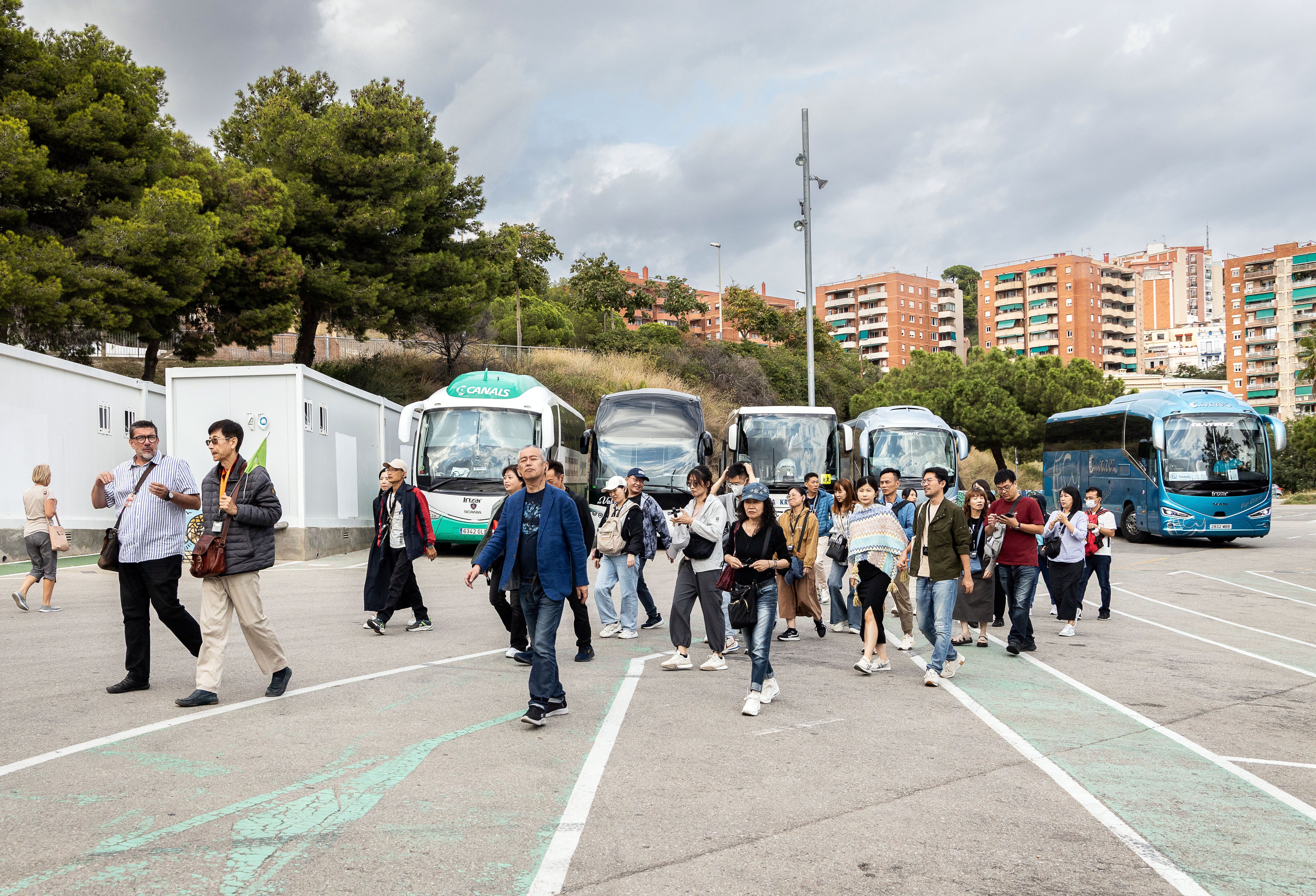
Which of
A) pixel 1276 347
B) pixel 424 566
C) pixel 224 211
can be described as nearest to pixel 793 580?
pixel 424 566

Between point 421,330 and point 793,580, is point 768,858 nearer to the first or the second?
point 793,580

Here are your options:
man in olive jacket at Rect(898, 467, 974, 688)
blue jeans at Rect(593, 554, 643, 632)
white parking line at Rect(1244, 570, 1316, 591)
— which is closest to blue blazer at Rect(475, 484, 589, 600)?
man in olive jacket at Rect(898, 467, 974, 688)

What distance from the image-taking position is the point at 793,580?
29.6 ft

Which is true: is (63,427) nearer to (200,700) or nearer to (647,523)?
(647,523)

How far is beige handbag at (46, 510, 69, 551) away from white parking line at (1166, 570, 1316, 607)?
15564 mm

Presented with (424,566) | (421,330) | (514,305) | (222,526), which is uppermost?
(514,305)

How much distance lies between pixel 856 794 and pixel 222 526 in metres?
4.35

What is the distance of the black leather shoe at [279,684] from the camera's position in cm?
725

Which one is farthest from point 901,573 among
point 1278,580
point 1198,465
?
point 1198,465

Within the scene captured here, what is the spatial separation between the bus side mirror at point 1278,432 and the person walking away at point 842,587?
16933mm

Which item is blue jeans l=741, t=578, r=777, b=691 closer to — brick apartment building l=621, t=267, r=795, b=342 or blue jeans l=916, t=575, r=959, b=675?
blue jeans l=916, t=575, r=959, b=675

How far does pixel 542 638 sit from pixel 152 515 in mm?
2881

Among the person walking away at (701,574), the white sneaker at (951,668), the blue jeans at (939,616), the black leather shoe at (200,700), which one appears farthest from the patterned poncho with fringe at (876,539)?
the black leather shoe at (200,700)

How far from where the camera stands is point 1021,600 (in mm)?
9906
